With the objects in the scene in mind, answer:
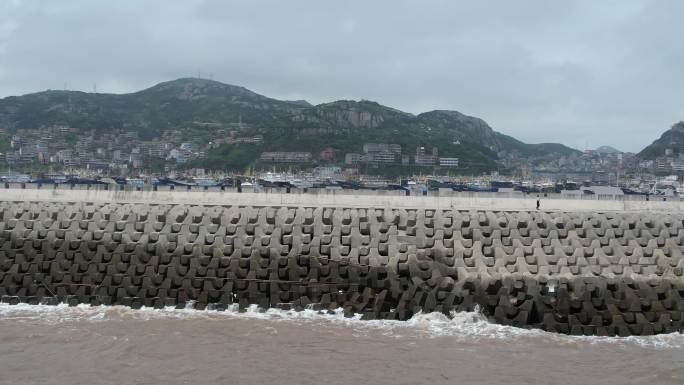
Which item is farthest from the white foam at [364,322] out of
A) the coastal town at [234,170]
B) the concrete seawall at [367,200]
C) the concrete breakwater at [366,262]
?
the coastal town at [234,170]

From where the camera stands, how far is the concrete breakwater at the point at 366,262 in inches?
676

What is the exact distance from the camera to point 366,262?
738 inches

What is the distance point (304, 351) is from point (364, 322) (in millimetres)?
2657

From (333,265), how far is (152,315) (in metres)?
5.11

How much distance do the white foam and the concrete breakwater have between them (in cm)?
30

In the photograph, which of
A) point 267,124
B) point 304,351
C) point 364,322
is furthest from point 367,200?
point 267,124

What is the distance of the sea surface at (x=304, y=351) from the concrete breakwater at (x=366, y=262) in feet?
2.19

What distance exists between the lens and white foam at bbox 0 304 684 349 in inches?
623

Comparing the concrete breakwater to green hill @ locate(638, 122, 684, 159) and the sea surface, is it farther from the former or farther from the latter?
green hill @ locate(638, 122, 684, 159)

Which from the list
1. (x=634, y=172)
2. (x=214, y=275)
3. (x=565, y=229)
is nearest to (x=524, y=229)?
(x=565, y=229)

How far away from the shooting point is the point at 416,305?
17.3 meters

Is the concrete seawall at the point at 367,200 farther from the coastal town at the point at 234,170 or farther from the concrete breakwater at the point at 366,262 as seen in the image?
the coastal town at the point at 234,170

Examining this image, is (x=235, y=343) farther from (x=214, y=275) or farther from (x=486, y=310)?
(x=486, y=310)

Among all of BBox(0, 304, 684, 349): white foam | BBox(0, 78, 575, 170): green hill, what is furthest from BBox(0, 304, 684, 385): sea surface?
BBox(0, 78, 575, 170): green hill
